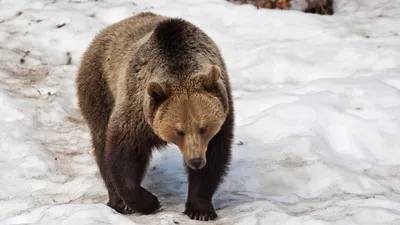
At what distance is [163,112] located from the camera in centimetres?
543

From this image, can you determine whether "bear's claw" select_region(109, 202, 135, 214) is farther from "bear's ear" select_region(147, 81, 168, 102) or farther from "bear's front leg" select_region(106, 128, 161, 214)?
"bear's ear" select_region(147, 81, 168, 102)

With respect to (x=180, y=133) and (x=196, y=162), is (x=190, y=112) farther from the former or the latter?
(x=196, y=162)

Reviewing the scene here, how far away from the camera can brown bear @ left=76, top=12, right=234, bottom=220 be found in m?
5.38

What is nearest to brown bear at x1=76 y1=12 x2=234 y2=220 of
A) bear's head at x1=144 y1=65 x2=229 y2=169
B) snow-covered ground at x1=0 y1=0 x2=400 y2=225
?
bear's head at x1=144 y1=65 x2=229 y2=169

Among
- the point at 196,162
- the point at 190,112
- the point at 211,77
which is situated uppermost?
the point at 211,77

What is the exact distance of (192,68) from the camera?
566 centimetres

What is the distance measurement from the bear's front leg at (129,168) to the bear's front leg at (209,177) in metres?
0.33

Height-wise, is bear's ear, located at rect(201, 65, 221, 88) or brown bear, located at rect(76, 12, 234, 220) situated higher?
bear's ear, located at rect(201, 65, 221, 88)

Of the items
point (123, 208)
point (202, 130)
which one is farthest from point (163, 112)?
point (123, 208)

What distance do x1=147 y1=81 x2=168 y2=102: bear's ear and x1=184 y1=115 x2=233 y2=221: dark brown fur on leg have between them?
2.29ft

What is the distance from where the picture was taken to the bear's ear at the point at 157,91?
537 centimetres

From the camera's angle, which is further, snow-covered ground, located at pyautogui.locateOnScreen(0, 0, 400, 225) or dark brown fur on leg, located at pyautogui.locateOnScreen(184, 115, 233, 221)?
snow-covered ground, located at pyautogui.locateOnScreen(0, 0, 400, 225)

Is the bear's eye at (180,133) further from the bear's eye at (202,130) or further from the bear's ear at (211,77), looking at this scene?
the bear's ear at (211,77)

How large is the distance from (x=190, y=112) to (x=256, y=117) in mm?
3030
